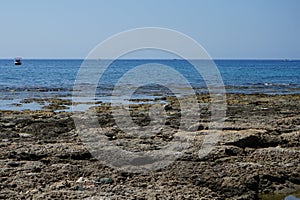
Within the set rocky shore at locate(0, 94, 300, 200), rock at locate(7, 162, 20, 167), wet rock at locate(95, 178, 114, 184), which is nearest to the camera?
rocky shore at locate(0, 94, 300, 200)

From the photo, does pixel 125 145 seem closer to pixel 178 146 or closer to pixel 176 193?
pixel 178 146

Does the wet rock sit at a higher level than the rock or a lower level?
lower

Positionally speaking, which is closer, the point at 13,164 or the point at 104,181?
the point at 104,181

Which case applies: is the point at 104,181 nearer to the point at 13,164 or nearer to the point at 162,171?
the point at 162,171

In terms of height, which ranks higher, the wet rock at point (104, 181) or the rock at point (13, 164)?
the rock at point (13, 164)

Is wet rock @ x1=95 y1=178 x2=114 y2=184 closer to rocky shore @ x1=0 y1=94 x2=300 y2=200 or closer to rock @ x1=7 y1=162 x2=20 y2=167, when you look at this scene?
rocky shore @ x1=0 y1=94 x2=300 y2=200

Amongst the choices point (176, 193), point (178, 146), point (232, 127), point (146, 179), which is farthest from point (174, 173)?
point (232, 127)

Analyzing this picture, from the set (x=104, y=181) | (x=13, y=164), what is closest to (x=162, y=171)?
(x=104, y=181)

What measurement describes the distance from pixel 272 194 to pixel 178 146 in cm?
328

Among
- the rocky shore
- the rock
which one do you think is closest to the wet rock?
the rocky shore

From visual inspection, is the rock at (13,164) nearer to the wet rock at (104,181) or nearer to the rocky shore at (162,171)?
the rocky shore at (162,171)

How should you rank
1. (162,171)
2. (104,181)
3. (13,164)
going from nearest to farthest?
(104,181) → (162,171) → (13,164)

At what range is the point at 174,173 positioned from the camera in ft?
33.0

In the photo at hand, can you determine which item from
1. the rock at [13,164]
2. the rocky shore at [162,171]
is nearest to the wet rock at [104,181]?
the rocky shore at [162,171]
